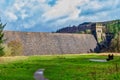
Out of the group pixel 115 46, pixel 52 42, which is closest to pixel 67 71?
→ pixel 115 46

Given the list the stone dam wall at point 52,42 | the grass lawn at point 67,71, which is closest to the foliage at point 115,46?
the stone dam wall at point 52,42

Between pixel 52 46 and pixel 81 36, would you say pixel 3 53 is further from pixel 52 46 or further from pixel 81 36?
pixel 81 36

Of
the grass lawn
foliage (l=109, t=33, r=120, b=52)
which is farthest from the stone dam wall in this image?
the grass lawn

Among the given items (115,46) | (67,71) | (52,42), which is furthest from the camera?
(52,42)

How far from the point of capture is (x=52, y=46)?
168625 millimetres

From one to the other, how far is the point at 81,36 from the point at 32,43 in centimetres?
4117

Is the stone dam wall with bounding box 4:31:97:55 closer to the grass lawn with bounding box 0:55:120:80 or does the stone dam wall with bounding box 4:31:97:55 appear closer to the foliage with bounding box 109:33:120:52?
the foliage with bounding box 109:33:120:52

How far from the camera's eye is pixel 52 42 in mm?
171750

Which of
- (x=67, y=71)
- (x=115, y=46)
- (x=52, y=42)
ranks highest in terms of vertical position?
(x=67, y=71)

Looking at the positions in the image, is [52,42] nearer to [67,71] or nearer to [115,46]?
[115,46]

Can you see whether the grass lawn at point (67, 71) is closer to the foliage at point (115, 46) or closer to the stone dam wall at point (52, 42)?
the stone dam wall at point (52, 42)

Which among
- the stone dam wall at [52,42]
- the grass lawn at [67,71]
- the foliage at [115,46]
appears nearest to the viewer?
the grass lawn at [67,71]

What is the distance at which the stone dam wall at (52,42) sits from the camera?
158875 millimetres

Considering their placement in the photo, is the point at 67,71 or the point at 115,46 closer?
the point at 67,71
